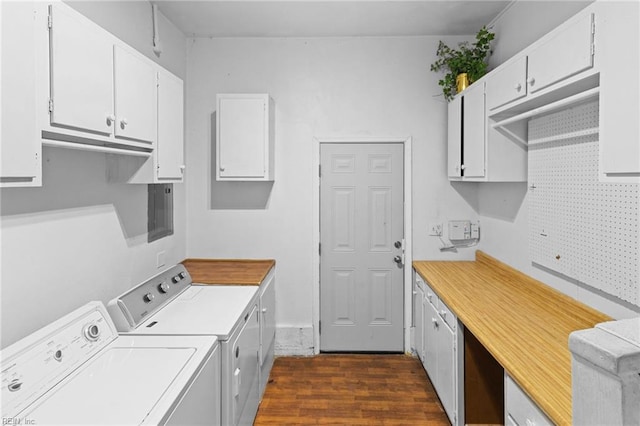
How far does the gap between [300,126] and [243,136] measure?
0.62 meters

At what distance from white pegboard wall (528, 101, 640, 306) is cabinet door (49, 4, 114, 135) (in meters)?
2.37

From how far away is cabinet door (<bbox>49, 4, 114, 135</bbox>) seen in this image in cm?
145

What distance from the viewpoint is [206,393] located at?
1822 mm

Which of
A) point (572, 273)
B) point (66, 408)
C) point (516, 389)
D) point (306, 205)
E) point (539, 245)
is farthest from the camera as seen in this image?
point (306, 205)

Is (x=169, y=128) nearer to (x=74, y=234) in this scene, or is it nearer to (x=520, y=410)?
(x=74, y=234)

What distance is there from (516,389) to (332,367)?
2.19 metres

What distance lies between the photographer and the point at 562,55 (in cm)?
190

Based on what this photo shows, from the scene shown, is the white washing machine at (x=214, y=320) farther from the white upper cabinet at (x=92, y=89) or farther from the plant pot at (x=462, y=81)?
the plant pot at (x=462, y=81)

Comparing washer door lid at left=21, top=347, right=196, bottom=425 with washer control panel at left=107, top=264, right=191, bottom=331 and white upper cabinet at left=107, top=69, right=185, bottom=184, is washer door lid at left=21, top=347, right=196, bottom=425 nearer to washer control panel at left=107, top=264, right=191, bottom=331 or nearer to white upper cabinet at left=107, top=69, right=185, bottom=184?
washer control panel at left=107, top=264, right=191, bottom=331

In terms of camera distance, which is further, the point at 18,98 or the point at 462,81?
the point at 462,81

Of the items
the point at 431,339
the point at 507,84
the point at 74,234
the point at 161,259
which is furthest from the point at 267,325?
the point at 507,84

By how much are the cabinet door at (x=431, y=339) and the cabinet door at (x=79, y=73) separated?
2.39 meters

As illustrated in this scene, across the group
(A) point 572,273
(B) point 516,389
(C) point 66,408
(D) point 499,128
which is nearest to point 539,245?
(A) point 572,273

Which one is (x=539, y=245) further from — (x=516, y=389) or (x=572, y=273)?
(x=516, y=389)
